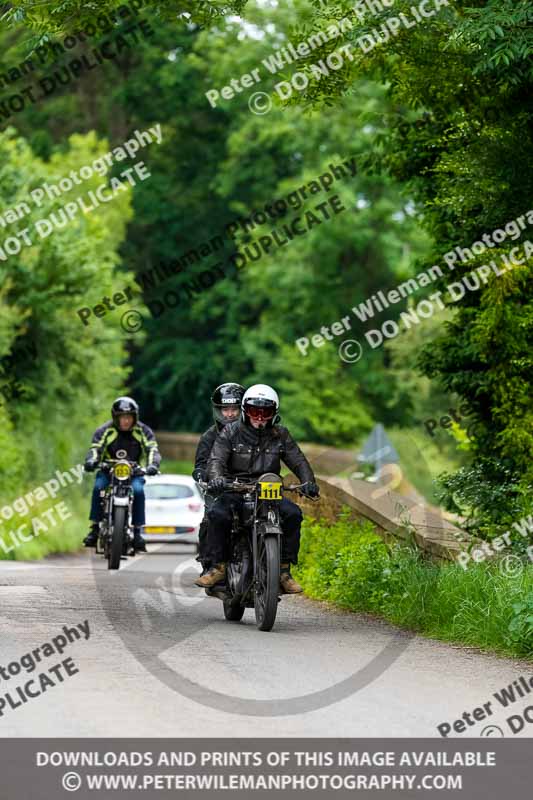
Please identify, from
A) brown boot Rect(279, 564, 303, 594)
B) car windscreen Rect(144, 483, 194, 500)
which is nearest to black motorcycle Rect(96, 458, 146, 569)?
brown boot Rect(279, 564, 303, 594)

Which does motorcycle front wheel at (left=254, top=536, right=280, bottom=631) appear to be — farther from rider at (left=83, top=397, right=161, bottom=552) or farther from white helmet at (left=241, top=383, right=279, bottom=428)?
rider at (left=83, top=397, right=161, bottom=552)

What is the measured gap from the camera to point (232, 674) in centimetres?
1055

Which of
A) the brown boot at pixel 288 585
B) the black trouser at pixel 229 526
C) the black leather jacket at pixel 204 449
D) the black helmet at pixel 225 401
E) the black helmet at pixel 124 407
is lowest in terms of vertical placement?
the brown boot at pixel 288 585

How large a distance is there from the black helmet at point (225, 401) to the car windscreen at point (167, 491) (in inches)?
740

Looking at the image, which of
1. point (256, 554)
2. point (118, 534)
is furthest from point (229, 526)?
point (118, 534)

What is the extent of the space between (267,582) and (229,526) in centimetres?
99

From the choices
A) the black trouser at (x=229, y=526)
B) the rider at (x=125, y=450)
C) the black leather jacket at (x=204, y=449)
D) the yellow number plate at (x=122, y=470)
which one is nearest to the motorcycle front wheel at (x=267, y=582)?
the black trouser at (x=229, y=526)

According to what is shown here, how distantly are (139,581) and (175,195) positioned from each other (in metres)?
46.2

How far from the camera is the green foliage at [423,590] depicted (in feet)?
40.3

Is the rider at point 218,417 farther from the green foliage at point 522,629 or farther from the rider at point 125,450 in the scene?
the rider at point 125,450

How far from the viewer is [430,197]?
18.7 m

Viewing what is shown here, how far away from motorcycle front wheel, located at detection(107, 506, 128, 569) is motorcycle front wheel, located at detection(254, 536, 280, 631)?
5937mm

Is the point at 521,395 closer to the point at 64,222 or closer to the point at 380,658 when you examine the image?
the point at 380,658

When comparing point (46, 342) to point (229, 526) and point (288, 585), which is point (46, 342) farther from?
point (288, 585)
